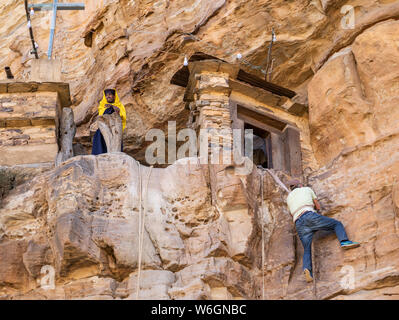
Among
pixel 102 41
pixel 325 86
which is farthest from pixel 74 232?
pixel 102 41

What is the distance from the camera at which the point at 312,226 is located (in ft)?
40.4

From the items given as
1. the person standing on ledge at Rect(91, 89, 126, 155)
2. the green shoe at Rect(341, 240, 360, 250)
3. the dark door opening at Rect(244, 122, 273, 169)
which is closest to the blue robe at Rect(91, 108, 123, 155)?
the person standing on ledge at Rect(91, 89, 126, 155)

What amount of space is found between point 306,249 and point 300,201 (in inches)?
30.4

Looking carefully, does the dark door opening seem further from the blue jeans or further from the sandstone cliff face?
the blue jeans

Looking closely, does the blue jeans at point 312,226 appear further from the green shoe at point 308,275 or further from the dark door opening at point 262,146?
the dark door opening at point 262,146

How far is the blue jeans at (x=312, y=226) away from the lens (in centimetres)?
1222

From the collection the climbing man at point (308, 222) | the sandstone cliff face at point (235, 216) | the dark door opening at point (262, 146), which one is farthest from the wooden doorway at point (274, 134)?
the climbing man at point (308, 222)

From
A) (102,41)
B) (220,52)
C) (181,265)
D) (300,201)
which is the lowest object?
(181,265)

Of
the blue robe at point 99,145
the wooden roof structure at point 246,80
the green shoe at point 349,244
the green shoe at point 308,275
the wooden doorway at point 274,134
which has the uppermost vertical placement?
the wooden roof structure at point 246,80

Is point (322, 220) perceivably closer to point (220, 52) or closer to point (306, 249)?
point (306, 249)

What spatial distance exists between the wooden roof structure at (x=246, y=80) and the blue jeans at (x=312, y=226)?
373cm

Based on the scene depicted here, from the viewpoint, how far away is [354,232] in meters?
12.5
